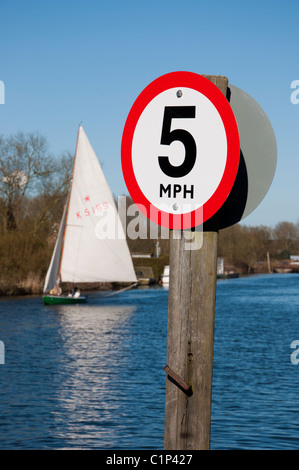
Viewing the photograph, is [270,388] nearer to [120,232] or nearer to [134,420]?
[134,420]

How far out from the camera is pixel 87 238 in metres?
36.0

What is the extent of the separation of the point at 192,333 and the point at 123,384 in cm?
1176

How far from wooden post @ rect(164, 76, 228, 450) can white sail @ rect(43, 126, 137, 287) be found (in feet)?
109

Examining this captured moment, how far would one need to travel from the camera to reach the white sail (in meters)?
35.9

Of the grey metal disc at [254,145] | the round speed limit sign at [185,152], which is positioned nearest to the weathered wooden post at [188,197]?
the round speed limit sign at [185,152]

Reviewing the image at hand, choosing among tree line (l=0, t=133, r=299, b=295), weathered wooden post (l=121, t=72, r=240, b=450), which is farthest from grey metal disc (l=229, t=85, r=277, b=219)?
tree line (l=0, t=133, r=299, b=295)

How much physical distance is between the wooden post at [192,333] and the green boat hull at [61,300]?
3086 centimetres

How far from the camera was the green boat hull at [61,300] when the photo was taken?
33.3 meters

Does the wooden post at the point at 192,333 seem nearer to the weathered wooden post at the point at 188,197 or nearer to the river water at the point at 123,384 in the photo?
the weathered wooden post at the point at 188,197

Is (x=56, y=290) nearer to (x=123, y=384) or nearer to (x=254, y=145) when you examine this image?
(x=123, y=384)

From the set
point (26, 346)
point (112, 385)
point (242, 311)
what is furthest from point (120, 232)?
point (112, 385)

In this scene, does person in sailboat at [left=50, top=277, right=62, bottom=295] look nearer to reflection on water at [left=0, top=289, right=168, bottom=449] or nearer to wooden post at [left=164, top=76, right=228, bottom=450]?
reflection on water at [left=0, top=289, right=168, bottom=449]
